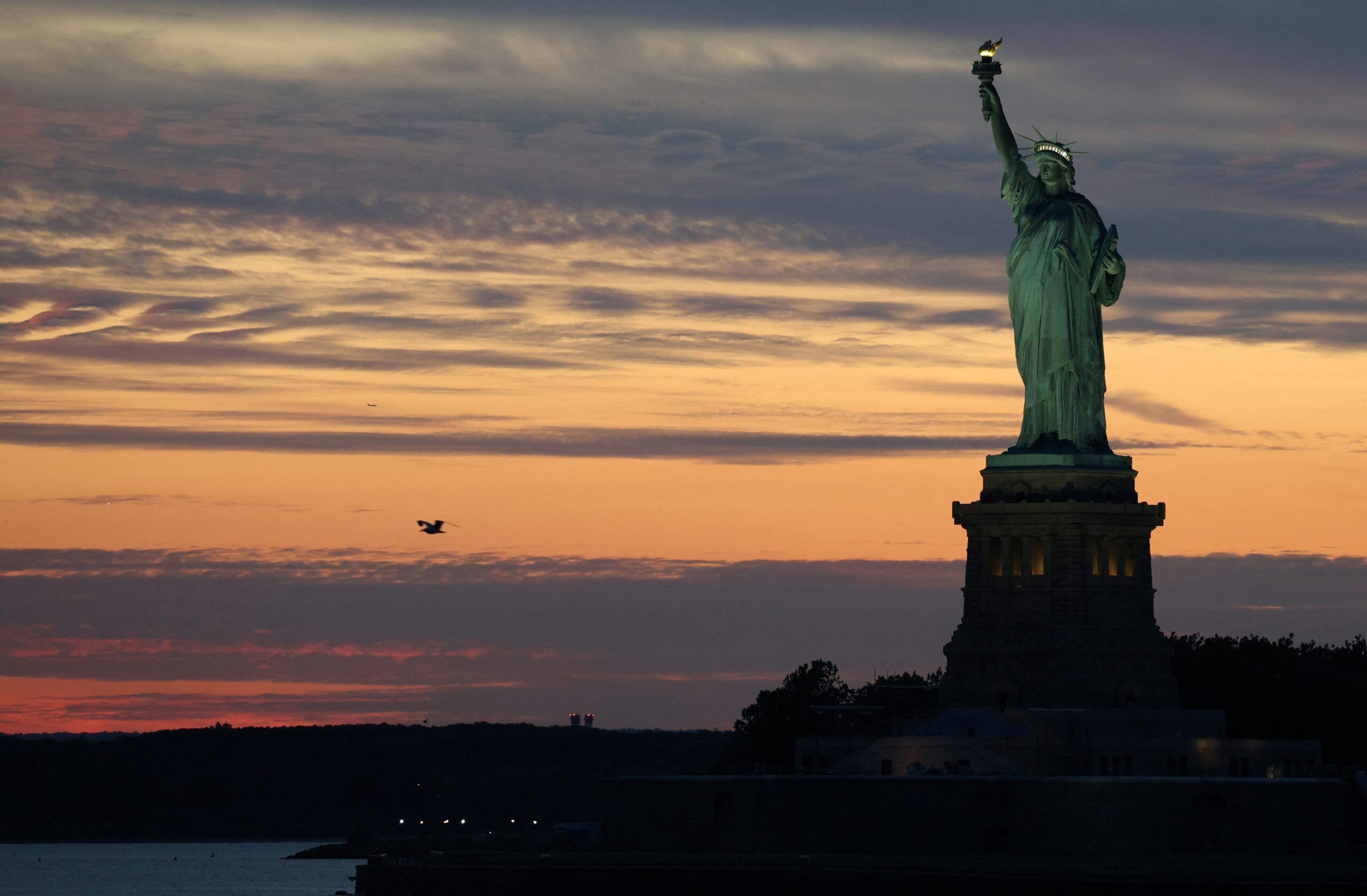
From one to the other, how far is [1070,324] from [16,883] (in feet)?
268

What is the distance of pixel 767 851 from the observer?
264 ft

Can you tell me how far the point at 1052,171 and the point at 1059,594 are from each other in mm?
12859

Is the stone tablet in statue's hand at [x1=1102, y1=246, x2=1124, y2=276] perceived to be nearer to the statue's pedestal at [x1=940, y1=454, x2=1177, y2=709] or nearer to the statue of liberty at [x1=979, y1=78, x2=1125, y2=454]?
the statue of liberty at [x1=979, y1=78, x2=1125, y2=454]

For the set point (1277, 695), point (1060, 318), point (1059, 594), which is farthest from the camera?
point (1277, 695)

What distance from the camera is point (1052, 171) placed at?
8769 centimetres

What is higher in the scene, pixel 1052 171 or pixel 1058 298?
pixel 1052 171

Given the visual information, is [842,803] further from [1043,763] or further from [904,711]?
[904,711]

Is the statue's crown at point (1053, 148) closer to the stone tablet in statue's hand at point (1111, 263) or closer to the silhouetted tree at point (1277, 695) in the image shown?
the stone tablet in statue's hand at point (1111, 263)

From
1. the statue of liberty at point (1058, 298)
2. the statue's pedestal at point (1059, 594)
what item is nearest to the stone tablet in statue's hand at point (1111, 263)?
the statue of liberty at point (1058, 298)

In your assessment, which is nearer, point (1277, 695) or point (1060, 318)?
point (1060, 318)

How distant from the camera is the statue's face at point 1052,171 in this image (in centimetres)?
8756

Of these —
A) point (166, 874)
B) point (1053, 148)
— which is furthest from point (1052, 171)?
point (166, 874)

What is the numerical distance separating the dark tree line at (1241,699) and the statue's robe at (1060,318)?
11840 mm

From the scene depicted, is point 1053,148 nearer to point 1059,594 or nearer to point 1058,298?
point 1058,298
